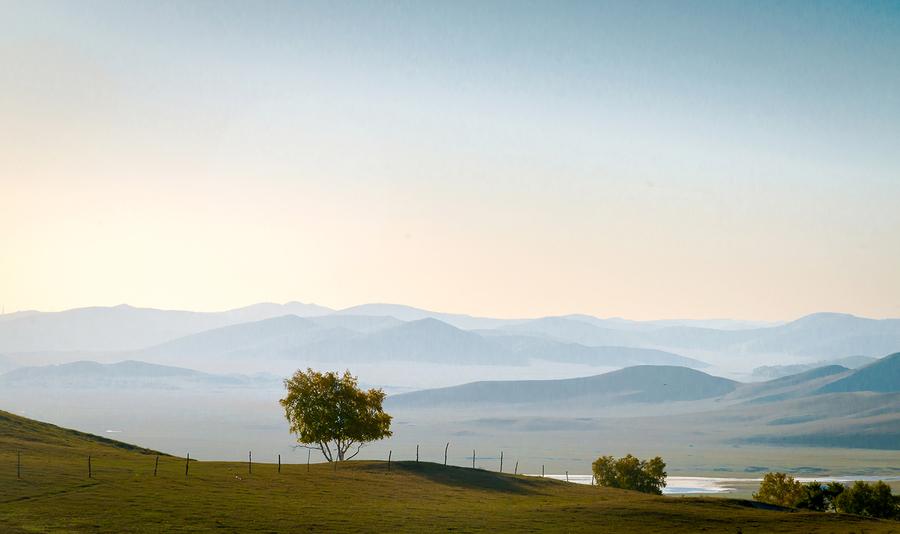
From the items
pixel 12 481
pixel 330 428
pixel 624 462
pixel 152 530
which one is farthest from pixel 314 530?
pixel 624 462

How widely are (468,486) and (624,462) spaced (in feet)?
172

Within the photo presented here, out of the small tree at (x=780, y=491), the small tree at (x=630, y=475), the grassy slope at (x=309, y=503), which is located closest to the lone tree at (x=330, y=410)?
the grassy slope at (x=309, y=503)

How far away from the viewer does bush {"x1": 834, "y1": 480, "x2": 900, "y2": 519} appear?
11762 cm

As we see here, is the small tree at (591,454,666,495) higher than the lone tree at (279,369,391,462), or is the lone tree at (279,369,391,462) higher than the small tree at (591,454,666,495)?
the lone tree at (279,369,391,462)

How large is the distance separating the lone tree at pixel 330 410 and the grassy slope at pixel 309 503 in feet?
71.5

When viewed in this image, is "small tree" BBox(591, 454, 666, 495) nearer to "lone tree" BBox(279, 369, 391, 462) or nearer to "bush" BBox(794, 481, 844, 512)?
"bush" BBox(794, 481, 844, 512)

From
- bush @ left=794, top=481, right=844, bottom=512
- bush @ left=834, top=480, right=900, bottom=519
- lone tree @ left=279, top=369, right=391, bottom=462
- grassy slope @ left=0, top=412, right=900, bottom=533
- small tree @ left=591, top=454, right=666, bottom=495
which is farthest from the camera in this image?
small tree @ left=591, top=454, right=666, bottom=495

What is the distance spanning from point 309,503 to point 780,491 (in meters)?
81.4

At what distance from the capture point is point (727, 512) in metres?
81.7

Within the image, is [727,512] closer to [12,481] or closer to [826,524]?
[826,524]

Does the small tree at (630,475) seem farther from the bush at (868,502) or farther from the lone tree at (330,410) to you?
the lone tree at (330,410)

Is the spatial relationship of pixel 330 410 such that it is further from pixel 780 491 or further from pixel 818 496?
pixel 818 496

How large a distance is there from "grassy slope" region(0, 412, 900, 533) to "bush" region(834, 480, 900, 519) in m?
36.0

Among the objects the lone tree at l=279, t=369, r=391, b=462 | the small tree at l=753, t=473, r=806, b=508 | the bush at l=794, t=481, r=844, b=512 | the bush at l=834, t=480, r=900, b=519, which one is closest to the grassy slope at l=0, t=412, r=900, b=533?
the lone tree at l=279, t=369, r=391, b=462
